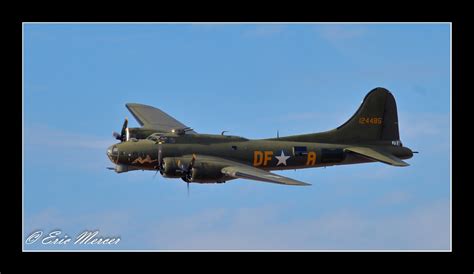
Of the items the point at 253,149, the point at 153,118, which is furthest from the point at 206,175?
the point at 153,118

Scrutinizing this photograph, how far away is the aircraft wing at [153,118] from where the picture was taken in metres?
50.0

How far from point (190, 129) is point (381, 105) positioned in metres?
11.1

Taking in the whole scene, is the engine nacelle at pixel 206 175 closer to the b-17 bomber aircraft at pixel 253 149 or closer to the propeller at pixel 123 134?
the b-17 bomber aircraft at pixel 253 149

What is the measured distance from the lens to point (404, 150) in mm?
48188

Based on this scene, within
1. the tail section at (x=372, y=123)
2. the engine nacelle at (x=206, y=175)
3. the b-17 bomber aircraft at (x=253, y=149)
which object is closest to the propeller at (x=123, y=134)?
the b-17 bomber aircraft at (x=253, y=149)

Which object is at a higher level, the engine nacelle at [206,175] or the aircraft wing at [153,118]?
the aircraft wing at [153,118]

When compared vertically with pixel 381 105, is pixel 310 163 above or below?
below

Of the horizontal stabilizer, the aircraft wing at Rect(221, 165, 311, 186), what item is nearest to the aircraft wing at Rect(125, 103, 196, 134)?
the aircraft wing at Rect(221, 165, 311, 186)

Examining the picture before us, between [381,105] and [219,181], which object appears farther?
[381,105]

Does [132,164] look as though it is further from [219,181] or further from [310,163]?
[310,163]

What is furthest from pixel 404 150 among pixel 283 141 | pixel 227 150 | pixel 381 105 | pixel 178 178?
pixel 178 178

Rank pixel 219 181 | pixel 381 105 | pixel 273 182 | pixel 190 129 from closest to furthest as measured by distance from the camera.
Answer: pixel 273 182, pixel 219 181, pixel 190 129, pixel 381 105

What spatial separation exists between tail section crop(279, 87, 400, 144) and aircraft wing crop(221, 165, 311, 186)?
7.18m

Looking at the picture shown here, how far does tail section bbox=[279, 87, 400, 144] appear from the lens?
4816 cm
